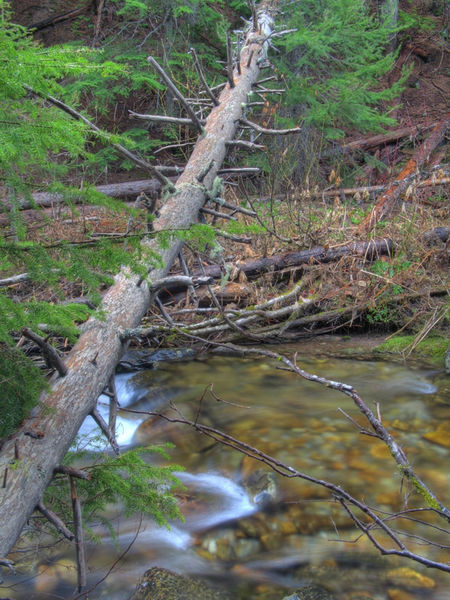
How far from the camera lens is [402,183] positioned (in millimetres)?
8828

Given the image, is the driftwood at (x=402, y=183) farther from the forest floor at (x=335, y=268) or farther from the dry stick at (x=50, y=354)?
the dry stick at (x=50, y=354)

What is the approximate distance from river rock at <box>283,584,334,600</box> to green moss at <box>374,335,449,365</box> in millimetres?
3492

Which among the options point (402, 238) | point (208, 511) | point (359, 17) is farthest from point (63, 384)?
point (359, 17)

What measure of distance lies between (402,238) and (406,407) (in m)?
2.98

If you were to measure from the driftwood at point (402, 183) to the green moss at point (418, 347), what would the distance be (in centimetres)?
183

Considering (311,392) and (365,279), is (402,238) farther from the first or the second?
(311,392)

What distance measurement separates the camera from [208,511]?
12.2ft

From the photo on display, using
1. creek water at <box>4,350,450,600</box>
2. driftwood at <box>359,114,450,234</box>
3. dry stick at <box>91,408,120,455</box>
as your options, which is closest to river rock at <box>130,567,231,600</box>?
creek water at <box>4,350,450,600</box>

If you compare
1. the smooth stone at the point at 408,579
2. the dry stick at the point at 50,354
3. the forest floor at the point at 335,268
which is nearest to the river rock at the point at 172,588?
the smooth stone at the point at 408,579

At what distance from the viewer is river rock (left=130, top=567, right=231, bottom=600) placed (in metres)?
2.91

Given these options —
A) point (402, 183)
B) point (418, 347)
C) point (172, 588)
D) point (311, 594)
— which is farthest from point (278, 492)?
point (402, 183)

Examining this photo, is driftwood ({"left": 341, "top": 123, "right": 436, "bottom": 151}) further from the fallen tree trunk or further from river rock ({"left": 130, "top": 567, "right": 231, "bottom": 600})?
river rock ({"left": 130, "top": 567, "right": 231, "bottom": 600})

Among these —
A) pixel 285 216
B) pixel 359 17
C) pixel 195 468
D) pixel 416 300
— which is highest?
pixel 359 17

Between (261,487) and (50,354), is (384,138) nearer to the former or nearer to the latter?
(261,487)
